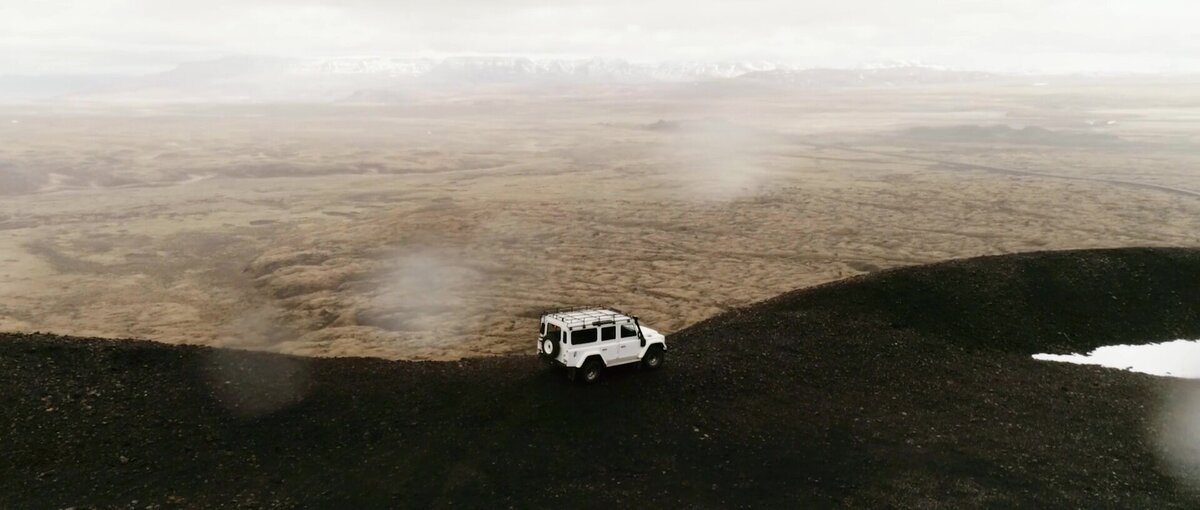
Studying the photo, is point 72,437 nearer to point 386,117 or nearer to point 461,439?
point 461,439

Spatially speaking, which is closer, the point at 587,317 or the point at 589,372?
the point at 589,372

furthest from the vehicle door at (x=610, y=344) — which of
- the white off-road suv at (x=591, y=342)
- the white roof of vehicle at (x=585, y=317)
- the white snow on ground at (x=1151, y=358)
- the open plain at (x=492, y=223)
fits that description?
the white snow on ground at (x=1151, y=358)

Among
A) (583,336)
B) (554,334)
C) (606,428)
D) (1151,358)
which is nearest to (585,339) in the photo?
(583,336)

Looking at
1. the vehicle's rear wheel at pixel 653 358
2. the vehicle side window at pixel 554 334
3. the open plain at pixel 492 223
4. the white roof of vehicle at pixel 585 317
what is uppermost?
the white roof of vehicle at pixel 585 317

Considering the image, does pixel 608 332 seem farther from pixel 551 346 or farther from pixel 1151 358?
pixel 1151 358

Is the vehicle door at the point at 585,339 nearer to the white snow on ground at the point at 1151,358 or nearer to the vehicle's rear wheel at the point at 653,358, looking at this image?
the vehicle's rear wheel at the point at 653,358

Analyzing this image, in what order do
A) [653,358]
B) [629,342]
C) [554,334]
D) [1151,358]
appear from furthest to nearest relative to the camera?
[1151,358]
[653,358]
[629,342]
[554,334]

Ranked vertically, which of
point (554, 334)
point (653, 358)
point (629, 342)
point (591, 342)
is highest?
point (554, 334)
